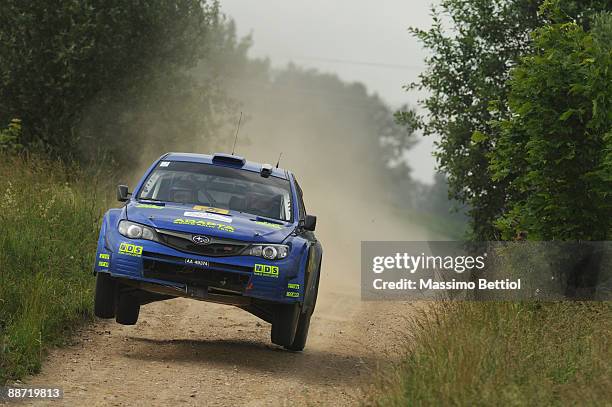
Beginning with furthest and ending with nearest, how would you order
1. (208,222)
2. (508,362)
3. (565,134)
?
(565,134) → (208,222) → (508,362)

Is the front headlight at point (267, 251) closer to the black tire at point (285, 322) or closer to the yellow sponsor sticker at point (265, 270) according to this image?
the yellow sponsor sticker at point (265, 270)

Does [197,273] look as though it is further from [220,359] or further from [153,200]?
[153,200]

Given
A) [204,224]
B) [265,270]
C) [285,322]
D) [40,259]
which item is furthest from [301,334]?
[40,259]

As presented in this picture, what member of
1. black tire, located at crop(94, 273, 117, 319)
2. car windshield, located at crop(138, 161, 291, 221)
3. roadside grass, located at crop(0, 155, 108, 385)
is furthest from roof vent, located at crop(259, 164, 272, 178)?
roadside grass, located at crop(0, 155, 108, 385)

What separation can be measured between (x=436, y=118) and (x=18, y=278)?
495 inches

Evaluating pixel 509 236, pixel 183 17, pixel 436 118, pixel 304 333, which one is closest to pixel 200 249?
pixel 304 333

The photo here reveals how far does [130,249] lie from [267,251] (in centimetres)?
133

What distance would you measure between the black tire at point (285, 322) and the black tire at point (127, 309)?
155cm

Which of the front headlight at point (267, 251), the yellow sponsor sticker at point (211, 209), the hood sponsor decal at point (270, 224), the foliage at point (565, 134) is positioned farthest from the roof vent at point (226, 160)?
the foliage at point (565, 134)

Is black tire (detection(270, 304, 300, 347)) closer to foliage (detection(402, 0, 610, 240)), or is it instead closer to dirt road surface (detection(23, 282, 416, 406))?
dirt road surface (detection(23, 282, 416, 406))

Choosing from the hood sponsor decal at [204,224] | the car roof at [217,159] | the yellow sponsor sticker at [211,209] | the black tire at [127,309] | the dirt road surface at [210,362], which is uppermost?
the car roof at [217,159]

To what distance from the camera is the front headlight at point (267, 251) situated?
37.1 ft

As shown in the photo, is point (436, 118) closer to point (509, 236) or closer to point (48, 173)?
point (48, 173)

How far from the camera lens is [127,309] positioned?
12.4 m
